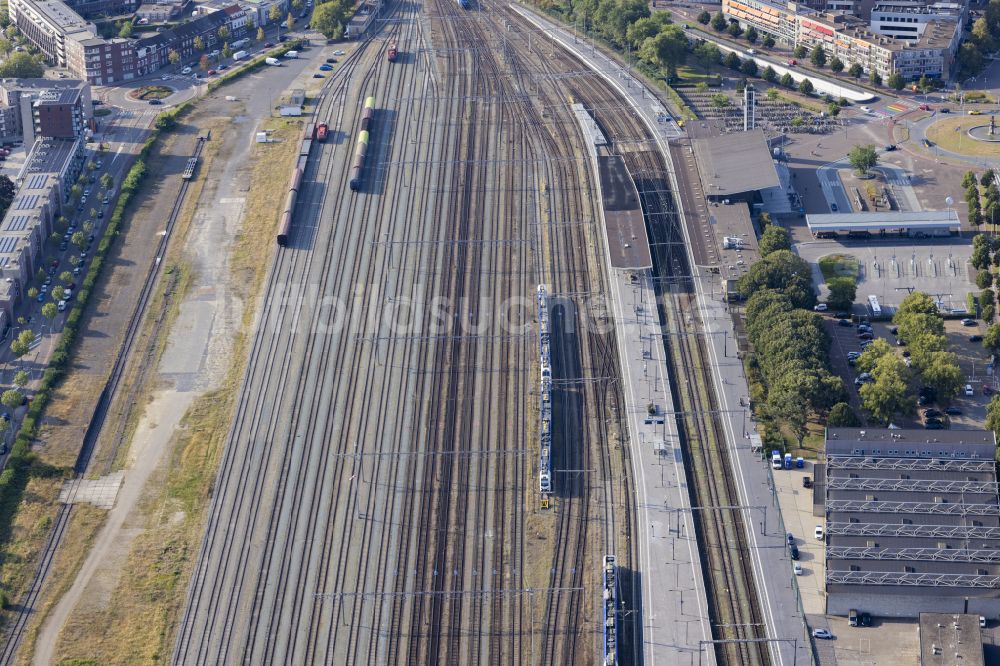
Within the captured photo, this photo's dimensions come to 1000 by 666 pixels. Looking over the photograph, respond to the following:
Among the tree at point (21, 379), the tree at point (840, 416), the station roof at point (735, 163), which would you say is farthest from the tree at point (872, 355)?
the tree at point (21, 379)

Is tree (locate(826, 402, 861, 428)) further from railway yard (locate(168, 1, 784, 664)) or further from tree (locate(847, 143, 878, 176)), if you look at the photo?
tree (locate(847, 143, 878, 176))

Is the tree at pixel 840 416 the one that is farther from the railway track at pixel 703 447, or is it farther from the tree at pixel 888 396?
the railway track at pixel 703 447

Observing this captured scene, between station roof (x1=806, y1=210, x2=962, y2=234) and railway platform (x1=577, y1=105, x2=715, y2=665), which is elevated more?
station roof (x1=806, y1=210, x2=962, y2=234)

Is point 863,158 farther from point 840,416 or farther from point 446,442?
point 446,442

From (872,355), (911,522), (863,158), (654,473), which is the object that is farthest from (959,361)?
(863,158)

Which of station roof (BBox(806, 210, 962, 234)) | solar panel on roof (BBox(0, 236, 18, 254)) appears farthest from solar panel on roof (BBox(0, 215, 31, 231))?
station roof (BBox(806, 210, 962, 234))

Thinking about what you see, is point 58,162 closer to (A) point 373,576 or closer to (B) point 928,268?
(A) point 373,576
